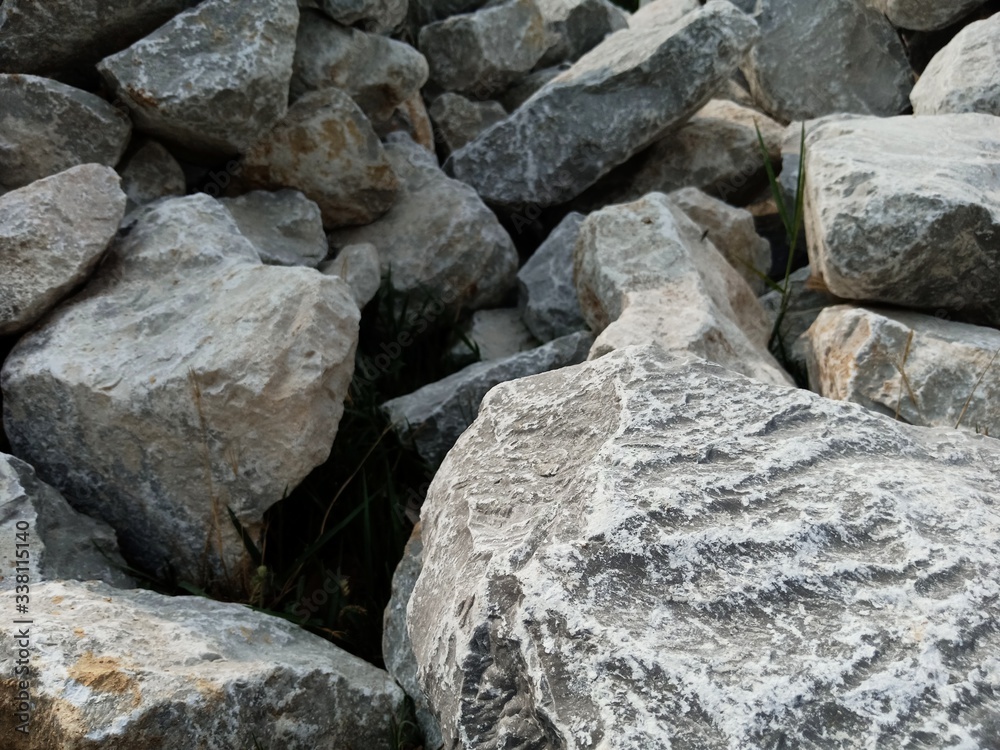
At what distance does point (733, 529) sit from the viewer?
4.13 feet

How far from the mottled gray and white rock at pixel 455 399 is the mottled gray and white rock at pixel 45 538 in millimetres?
845

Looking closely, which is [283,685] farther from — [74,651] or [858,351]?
[858,351]

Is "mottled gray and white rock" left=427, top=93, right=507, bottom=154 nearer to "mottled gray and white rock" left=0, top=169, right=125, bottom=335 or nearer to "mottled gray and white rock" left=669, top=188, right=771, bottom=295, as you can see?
"mottled gray and white rock" left=669, top=188, right=771, bottom=295

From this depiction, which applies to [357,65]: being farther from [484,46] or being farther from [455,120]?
[484,46]

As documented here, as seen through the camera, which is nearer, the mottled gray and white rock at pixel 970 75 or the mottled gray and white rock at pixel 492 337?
the mottled gray and white rock at pixel 970 75

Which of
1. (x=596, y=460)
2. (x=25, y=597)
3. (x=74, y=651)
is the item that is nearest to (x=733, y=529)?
(x=596, y=460)

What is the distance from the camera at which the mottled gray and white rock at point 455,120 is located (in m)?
4.08

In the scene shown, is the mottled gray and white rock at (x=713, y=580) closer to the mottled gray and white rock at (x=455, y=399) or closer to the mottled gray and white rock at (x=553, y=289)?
the mottled gray and white rock at (x=455, y=399)

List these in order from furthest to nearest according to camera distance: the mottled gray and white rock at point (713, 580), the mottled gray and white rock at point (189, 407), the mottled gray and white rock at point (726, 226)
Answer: the mottled gray and white rock at point (726, 226)
the mottled gray and white rock at point (189, 407)
the mottled gray and white rock at point (713, 580)

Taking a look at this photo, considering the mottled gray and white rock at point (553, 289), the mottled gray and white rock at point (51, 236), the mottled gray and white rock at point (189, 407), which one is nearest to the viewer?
the mottled gray and white rock at point (189, 407)

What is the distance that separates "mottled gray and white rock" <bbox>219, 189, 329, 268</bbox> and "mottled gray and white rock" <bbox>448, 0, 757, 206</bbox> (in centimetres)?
75

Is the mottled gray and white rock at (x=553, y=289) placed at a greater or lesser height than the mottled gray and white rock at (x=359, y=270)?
lesser

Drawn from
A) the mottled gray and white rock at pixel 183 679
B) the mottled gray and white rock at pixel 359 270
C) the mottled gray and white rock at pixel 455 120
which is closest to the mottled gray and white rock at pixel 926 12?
the mottled gray and white rock at pixel 455 120

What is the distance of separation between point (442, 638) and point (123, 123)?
2075 millimetres
